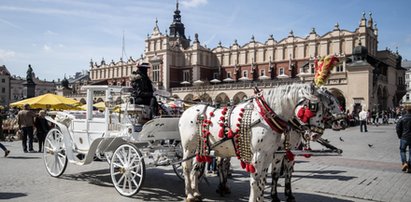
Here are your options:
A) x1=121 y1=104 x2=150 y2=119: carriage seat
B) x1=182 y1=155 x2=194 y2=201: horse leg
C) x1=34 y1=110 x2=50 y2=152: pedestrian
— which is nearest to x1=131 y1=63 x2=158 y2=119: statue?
x1=121 y1=104 x2=150 y2=119: carriage seat

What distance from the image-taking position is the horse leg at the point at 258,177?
4.60 meters

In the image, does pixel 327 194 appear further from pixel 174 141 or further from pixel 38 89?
pixel 38 89

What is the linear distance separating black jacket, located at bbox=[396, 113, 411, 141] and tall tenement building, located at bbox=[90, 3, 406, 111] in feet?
76.7

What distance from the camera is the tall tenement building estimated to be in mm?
32281

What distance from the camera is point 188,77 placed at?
181ft

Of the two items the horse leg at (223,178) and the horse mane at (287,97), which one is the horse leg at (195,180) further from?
the horse mane at (287,97)

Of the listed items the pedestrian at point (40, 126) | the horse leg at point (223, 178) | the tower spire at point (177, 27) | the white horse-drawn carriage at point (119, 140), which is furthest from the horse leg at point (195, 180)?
the tower spire at point (177, 27)

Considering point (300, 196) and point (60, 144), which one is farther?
point (60, 144)

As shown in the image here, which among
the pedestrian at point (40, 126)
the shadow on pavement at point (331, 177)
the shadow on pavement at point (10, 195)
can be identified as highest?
the pedestrian at point (40, 126)

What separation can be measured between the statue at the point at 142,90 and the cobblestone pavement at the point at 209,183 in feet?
5.52

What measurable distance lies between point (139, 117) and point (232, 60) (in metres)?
48.5

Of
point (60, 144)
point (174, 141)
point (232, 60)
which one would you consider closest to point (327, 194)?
point (174, 141)

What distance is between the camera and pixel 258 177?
461cm

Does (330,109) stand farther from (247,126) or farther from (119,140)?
(119,140)
